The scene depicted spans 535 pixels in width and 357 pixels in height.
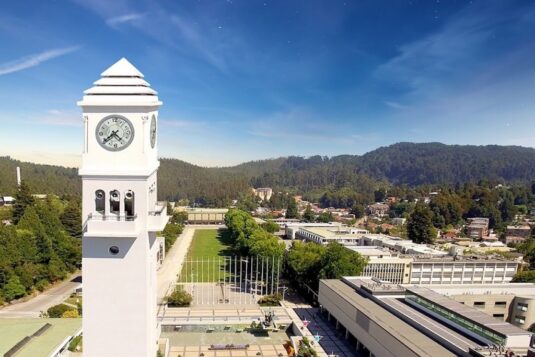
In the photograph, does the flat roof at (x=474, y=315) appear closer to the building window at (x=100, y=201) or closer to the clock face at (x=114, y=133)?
the building window at (x=100, y=201)

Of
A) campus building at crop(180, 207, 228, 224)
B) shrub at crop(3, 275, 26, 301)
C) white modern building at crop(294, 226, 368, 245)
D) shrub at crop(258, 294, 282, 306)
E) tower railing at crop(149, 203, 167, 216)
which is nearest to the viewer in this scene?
tower railing at crop(149, 203, 167, 216)

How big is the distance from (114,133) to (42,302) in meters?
30.0

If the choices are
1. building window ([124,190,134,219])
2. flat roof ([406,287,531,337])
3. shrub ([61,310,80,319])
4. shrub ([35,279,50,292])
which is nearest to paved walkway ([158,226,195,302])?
shrub ([61,310,80,319])

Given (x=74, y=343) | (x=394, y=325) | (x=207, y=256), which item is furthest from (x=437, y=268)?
(x=74, y=343)

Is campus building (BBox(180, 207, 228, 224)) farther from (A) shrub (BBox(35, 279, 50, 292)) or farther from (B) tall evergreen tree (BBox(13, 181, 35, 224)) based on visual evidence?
(A) shrub (BBox(35, 279, 50, 292))

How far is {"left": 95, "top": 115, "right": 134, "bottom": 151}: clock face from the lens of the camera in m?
9.93

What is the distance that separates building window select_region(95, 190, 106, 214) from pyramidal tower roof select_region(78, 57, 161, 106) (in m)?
2.03

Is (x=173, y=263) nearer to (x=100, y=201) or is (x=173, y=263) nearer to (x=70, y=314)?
(x=70, y=314)

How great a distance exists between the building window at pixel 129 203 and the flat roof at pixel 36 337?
13.8 meters

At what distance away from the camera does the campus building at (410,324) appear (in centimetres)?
1817

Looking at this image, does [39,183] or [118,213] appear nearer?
[118,213]

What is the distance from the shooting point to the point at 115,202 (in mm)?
10242

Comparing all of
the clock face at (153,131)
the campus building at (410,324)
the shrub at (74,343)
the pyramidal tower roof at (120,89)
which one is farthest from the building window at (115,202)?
the shrub at (74,343)

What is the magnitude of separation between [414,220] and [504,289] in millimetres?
27692
